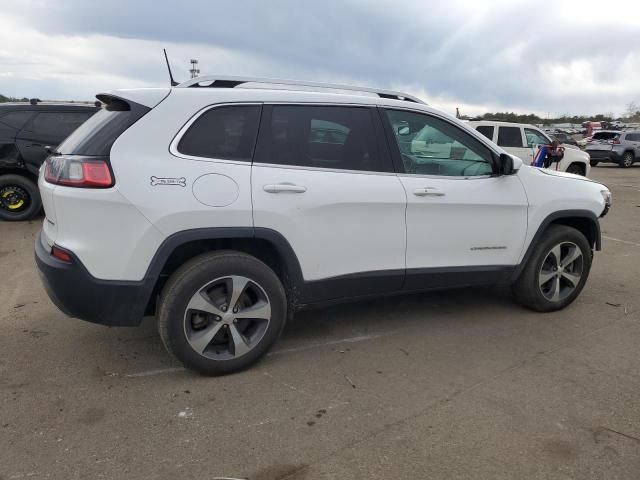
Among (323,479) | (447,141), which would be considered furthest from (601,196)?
(323,479)

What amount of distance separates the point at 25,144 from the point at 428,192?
679cm

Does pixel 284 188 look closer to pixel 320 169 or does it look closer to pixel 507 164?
pixel 320 169

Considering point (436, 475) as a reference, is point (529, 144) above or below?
above

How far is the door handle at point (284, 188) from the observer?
3223mm

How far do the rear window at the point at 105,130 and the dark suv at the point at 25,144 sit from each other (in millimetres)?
5394

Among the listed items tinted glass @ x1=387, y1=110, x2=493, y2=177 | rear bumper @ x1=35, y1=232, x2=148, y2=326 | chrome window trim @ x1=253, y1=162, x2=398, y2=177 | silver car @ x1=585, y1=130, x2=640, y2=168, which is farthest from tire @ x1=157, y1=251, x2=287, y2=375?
silver car @ x1=585, y1=130, x2=640, y2=168

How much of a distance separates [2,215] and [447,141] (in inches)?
280

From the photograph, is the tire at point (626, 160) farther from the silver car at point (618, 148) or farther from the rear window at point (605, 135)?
the rear window at point (605, 135)

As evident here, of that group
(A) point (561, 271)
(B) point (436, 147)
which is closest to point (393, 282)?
(B) point (436, 147)

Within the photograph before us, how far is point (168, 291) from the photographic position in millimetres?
3102

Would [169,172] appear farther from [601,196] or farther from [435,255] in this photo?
[601,196]

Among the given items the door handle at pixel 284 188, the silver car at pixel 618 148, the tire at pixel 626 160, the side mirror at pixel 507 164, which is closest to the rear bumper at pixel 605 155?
the silver car at pixel 618 148

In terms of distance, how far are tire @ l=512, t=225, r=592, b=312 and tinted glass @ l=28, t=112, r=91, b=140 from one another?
6918mm

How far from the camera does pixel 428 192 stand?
3.72 meters
